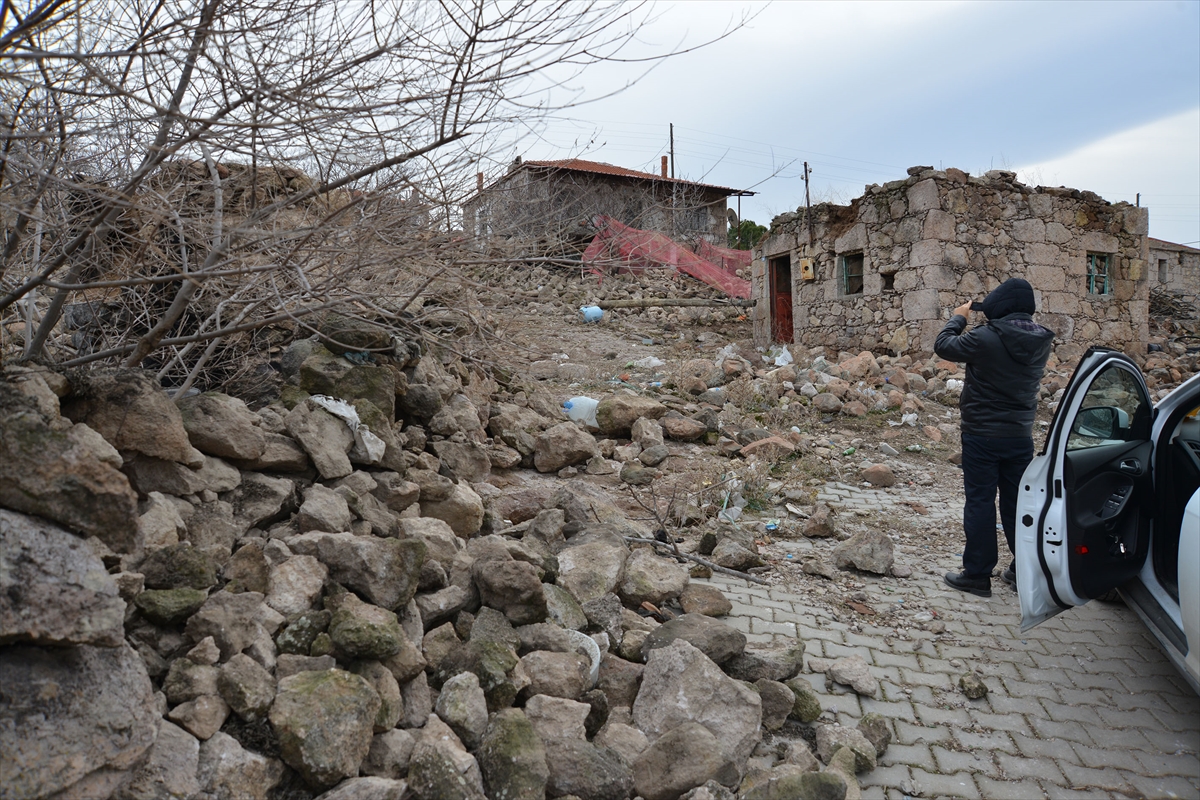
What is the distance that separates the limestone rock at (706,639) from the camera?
127 inches

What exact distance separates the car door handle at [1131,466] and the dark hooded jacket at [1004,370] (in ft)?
2.38

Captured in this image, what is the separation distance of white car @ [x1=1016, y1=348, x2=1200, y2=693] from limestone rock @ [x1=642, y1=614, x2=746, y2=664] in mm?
1334

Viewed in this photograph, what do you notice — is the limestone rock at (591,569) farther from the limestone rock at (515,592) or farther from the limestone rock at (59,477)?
the limestone rock at (59,477)

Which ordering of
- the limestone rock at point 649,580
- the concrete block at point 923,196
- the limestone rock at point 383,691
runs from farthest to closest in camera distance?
the concrete block at point 923,196 < the limestone rock at point 649,580 < the limestone rock at point 383,691

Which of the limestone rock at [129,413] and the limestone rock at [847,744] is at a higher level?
the limestone rock at [129,413]

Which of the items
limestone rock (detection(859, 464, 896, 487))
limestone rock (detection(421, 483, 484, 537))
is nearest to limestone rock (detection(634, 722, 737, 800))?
limestone rock (detection(421, 483, 484, 537))

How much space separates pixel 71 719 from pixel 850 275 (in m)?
13.2

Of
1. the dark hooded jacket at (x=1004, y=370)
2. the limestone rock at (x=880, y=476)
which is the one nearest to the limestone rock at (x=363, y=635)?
the dark hooded jacket at (x=1004, y=370)

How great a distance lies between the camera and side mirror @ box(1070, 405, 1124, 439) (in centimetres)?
376

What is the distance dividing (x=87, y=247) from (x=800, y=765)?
3.26 metres

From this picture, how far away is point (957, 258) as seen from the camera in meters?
11.8

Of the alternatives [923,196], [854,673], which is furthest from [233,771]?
[923,196]

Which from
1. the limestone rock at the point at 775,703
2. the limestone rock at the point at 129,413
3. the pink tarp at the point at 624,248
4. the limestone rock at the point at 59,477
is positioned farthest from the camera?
the pink tarp at the point at 624,248

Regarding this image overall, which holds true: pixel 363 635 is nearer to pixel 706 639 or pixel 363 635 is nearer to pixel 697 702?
pixel 697 702
